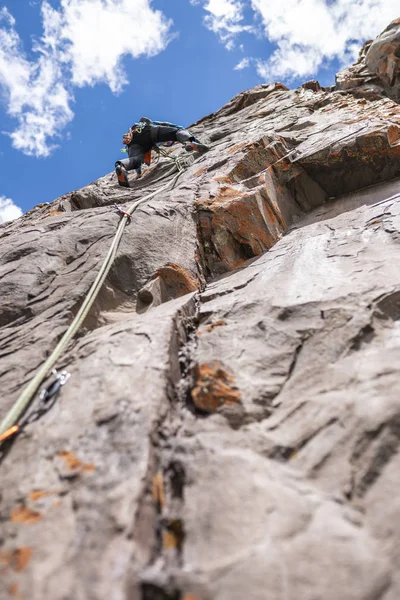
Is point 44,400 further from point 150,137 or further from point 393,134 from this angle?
point 150,137

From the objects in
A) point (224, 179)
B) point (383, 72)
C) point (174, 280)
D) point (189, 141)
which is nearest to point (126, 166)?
point (189, 141)

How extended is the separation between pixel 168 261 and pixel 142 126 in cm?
512

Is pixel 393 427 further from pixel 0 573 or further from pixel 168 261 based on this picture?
pixel 168 261

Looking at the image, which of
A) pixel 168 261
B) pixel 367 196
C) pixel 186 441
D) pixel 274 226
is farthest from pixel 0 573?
pixel 367 196

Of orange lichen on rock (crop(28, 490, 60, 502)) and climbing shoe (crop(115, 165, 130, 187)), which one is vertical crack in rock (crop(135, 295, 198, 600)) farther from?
climbing shoe (crop(115, 165, 130, 187))

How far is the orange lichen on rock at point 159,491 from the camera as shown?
56.1 inches

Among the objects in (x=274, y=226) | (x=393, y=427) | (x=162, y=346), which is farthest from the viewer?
(x=274, y=226)

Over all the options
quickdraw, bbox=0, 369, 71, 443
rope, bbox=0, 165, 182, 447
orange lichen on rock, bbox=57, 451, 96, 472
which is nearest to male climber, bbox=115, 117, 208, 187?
rope, bbox=0, 165, 182, 447

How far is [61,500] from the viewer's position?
4.65ft

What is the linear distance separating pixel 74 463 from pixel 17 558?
0.38m

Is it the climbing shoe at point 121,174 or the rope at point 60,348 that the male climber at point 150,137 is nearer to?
the climbing shoe at point 121,174

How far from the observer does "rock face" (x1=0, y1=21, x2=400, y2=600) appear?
3.74 ft

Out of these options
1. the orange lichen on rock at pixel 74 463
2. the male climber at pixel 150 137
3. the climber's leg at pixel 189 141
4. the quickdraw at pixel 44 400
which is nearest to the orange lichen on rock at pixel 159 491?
the orange lichen on rock at pixel 74 463

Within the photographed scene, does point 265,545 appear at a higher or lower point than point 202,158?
lower
